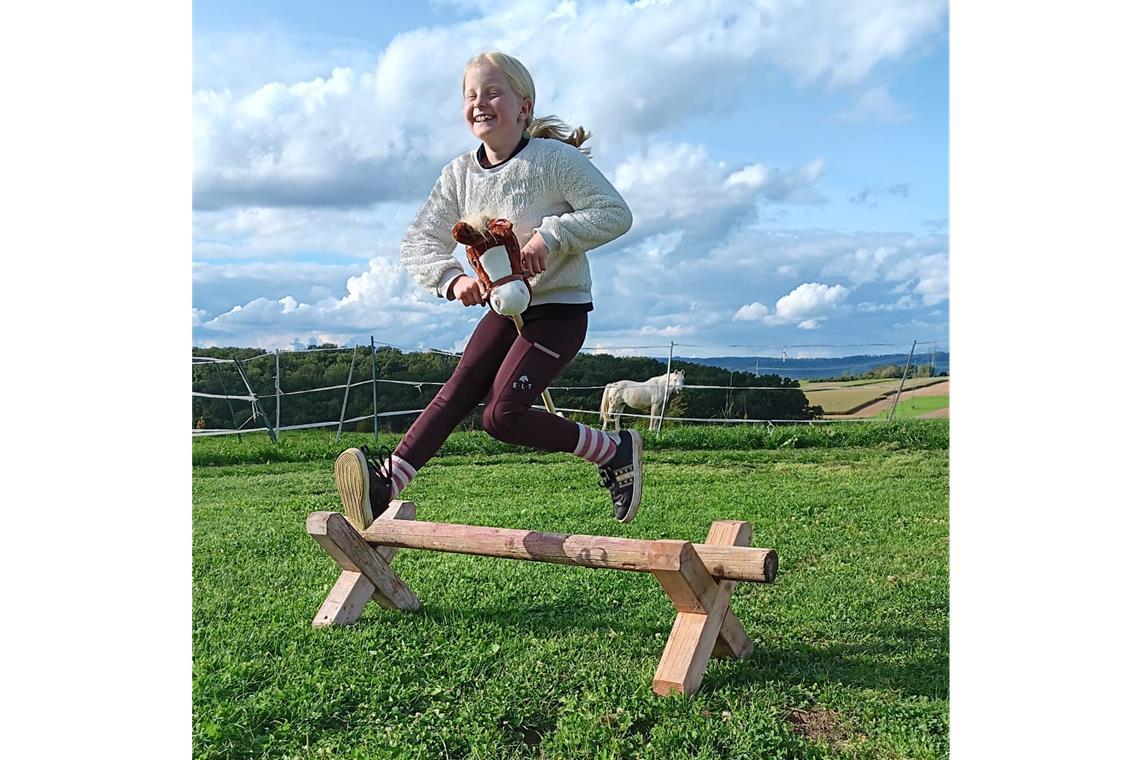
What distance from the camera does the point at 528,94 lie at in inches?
87.5

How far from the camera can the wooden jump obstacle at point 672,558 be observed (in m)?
2.23

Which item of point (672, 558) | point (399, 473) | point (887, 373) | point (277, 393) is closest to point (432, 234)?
point (399, 473)

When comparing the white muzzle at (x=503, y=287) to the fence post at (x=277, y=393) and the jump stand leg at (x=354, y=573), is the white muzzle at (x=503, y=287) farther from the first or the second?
the fence post at (x=277, y=393)

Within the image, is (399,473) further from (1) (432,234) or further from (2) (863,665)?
(2) (863,665)

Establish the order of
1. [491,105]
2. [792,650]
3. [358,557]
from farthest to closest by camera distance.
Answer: [358,557]
[792,650]
[491,105]

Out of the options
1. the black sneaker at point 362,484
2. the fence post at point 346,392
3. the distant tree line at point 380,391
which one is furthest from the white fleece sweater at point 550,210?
the fence post at point 346,392

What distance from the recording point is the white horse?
17.4 feet

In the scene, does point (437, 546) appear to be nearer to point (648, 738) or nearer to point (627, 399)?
point (648, 738)

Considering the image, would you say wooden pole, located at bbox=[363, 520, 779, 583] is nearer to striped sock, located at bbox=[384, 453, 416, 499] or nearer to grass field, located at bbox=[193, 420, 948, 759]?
striped sock, located at bbox=[384, 453, 416, 499]

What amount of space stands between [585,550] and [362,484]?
0.52 m

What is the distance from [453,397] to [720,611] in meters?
0.80
